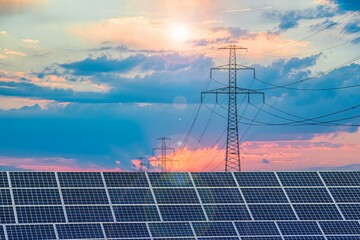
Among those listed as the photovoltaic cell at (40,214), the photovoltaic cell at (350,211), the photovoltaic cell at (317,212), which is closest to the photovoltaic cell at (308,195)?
the photovoltaic cell at (317,212)

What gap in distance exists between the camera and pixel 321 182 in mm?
81375

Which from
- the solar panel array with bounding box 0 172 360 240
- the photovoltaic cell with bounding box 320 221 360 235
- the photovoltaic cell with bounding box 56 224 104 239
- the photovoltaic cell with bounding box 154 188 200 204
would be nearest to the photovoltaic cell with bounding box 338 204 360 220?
the solar panel array with bounding box 0 172 360 240

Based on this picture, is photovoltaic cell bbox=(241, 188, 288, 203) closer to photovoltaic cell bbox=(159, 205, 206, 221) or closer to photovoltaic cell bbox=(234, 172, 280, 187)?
photovoltaic cell bbox=(234, 172, 280, 187)

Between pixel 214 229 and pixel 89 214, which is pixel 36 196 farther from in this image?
pixel 214 229

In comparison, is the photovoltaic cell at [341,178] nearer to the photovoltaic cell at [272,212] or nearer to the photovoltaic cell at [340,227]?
the photovoltaic cell at [340,227]

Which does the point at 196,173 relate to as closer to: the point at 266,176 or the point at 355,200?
the point at 266,176

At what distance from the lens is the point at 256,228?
74062mm

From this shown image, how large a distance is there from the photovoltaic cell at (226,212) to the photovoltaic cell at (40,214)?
13.9 m

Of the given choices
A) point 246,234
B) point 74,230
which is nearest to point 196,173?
point 246,234

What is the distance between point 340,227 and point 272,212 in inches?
256

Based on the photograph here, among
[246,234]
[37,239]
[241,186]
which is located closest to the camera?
[37,239]

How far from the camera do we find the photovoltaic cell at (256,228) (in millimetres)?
73375

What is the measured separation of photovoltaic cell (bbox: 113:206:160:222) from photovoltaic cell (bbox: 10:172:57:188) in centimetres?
675

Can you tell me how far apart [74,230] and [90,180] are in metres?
7.15
